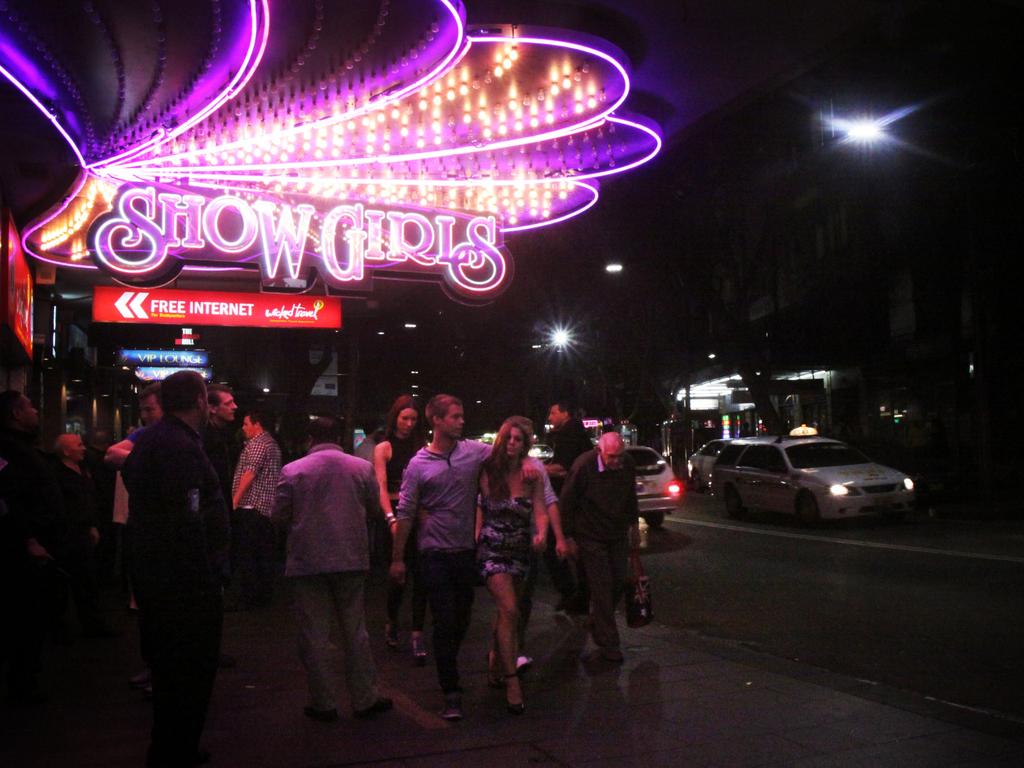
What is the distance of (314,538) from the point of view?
5363 millimetres

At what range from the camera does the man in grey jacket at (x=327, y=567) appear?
17.5 ft

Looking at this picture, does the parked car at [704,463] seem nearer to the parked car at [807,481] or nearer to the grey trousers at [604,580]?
the parked car at [807,481]

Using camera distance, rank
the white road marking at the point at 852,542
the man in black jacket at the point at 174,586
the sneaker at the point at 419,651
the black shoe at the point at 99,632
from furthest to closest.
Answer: the white road marking at the point at 852,542 → the black shoe at the point at 99,632 → the sneaker at the point at 419,651 → the man in black jacket at the point at 174,586

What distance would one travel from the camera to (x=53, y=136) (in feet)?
30.6

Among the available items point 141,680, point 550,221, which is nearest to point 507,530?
point 141,680

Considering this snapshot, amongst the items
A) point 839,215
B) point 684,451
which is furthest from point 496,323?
point 839,215

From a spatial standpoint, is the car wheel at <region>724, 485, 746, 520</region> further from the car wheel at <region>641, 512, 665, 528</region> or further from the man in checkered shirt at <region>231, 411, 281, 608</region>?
the man in checkered shirt at <region>231, 411, 281, 608</region>

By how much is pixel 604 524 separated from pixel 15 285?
7.67m

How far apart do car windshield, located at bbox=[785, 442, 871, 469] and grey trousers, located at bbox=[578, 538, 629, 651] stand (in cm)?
1156

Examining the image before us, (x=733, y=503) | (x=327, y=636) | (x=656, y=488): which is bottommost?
(x=733, y=503)

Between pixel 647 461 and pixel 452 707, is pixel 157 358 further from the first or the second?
pixel 452 707

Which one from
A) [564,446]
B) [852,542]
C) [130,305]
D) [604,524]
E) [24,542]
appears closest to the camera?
[24,542]

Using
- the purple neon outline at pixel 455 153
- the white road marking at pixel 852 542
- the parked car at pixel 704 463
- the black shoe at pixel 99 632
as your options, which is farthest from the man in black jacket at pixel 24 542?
the parked car at pixel 704 463

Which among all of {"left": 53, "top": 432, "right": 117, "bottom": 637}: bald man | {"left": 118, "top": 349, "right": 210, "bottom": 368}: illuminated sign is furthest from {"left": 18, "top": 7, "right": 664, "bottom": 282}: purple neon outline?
{"left": 118, "top": 349, "right": 210, "bottom": 368}: illuminated sign
